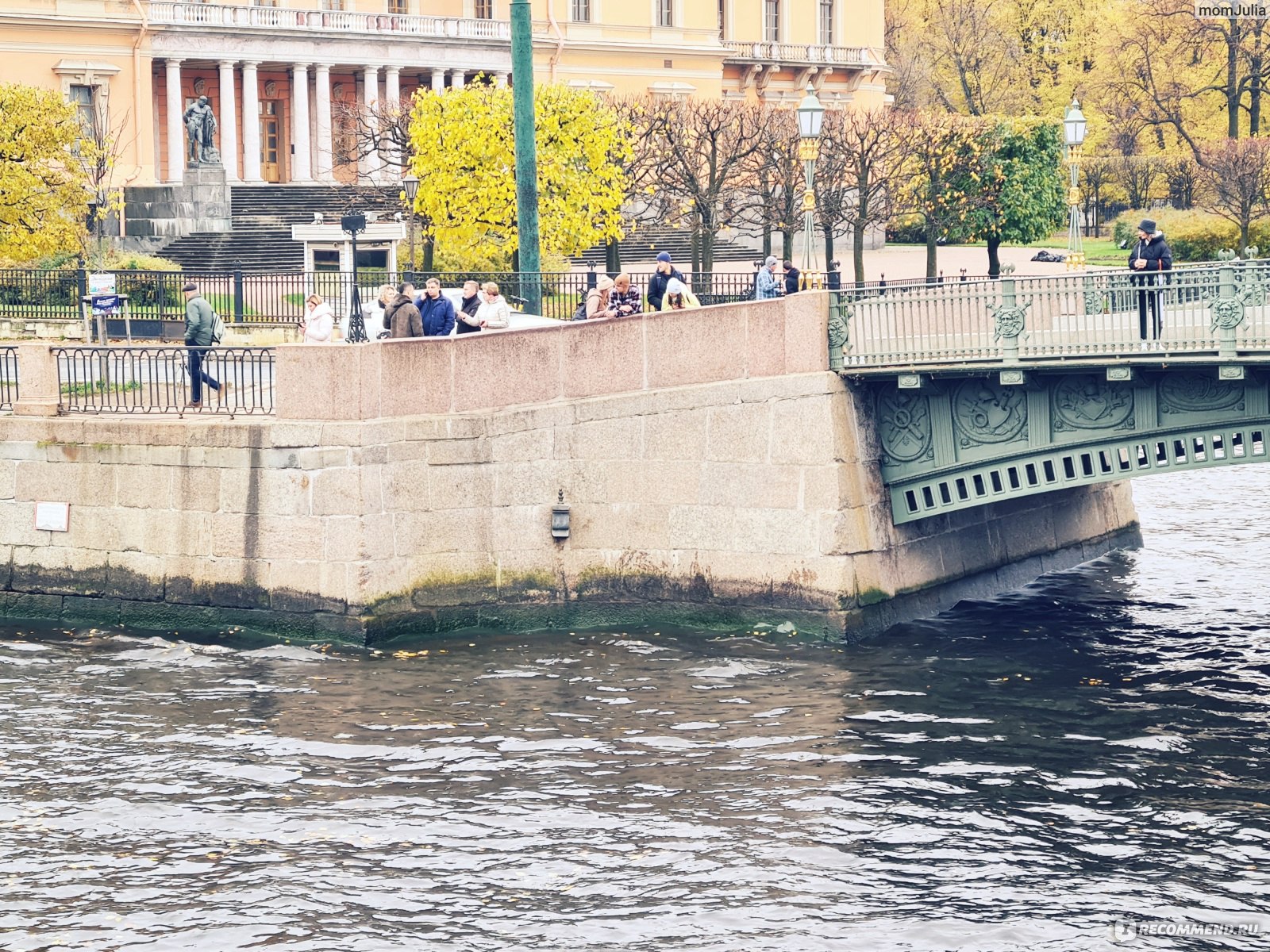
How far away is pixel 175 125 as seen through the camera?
201 feet

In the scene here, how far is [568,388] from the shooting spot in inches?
917

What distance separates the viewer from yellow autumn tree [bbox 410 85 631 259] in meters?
37.6

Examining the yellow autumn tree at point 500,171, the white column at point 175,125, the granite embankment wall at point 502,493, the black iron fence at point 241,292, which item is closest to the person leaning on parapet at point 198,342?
the granite embankment wall at point 502,493

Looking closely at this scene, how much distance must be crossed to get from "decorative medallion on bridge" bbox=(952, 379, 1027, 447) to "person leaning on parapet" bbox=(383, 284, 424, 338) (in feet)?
19.7

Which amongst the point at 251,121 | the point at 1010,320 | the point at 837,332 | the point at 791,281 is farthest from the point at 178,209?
the point at 1010,320

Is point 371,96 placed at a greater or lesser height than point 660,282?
greater

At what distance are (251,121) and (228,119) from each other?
0.87m

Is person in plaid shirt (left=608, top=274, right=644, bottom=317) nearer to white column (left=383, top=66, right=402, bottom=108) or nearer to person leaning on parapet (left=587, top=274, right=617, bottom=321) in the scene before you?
person leaning on parapet (left=587, top=274, right=617, bottom=321)

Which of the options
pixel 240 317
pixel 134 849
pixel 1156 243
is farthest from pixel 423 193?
pixel 134 849

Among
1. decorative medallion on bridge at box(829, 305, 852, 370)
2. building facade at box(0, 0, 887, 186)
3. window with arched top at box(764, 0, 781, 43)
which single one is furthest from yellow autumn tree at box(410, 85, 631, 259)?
window with arched top at box(764, 0, 781, 43)

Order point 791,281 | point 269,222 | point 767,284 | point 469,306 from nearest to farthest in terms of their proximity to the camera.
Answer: point 469,306, point 767,284, point 791,281, point 269,222

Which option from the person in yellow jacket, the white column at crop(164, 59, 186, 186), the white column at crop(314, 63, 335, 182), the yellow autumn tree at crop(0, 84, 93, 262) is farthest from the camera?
the white column at crop(314, 63, 335, 182)

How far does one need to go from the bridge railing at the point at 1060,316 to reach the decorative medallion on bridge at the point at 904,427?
36.1 inches

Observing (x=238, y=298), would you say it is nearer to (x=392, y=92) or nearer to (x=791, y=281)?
(x=791, y=281)
